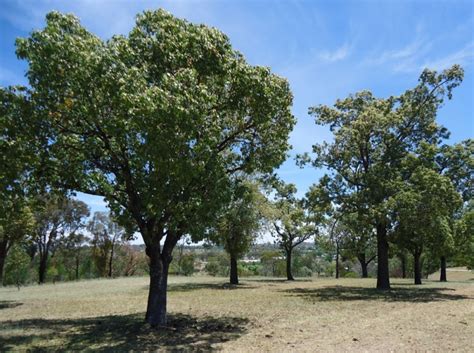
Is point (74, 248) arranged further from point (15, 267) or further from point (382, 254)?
point (382, 254)

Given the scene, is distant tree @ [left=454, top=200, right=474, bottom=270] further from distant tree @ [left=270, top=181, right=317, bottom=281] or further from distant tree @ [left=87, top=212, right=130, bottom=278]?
distant tree @ [left=87, top=212, right=130, bottom=278]

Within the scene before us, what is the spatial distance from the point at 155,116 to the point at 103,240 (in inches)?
1980

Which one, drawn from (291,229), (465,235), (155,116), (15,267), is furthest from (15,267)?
(155,116)

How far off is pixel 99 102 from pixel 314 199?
55.4 ft

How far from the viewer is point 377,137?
79.7 feet

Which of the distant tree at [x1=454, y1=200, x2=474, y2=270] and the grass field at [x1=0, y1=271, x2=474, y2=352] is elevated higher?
the distant tree at [x1=454, y1=200, x2=474, y2=270]

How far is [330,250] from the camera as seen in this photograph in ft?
183

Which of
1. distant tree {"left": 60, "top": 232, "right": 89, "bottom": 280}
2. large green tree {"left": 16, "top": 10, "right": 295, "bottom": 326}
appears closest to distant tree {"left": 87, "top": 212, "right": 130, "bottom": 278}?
distant tree {"left": 60, "top": 232, "right": 89, "bottom": 280}

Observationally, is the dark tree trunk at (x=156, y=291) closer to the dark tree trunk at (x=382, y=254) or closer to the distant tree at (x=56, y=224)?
the dark tree trunk at (x=382, y=254)

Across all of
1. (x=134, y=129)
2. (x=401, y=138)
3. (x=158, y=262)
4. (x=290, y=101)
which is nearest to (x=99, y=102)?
(x=134, y=129)

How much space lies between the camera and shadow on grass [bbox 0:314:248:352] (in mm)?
9406

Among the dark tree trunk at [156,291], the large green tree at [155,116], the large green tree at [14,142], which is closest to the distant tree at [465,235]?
the large green tree at [155,116]

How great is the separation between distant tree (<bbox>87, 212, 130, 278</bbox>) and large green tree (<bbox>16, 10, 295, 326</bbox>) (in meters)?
44.0

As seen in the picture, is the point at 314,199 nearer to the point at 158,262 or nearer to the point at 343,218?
the point at 343,218
